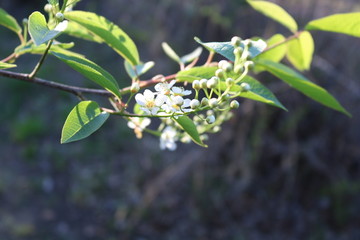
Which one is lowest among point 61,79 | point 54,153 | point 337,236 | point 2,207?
point 337,236

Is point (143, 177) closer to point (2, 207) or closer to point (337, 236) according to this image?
point (2, 207)

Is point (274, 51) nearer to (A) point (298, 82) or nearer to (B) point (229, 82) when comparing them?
(A) point (298, 82)

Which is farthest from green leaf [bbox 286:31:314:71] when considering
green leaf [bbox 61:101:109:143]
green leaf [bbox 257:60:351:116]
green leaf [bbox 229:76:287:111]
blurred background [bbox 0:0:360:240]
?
blurred background [bbox 0:0:360:240]

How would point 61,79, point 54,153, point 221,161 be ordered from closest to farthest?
point 221,161 → point 54,153 → point 61,79

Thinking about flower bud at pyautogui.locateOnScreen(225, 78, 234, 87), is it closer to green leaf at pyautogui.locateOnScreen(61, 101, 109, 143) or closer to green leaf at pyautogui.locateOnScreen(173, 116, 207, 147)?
green leaf at pyautogui.locateOnScreen(173, 116, 207, 147)

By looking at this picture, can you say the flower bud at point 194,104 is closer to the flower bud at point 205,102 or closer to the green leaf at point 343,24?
the flower bud at point 205,102

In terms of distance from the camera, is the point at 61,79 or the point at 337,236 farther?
the point at 61,79

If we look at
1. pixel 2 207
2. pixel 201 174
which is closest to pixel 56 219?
pixel 2 207
